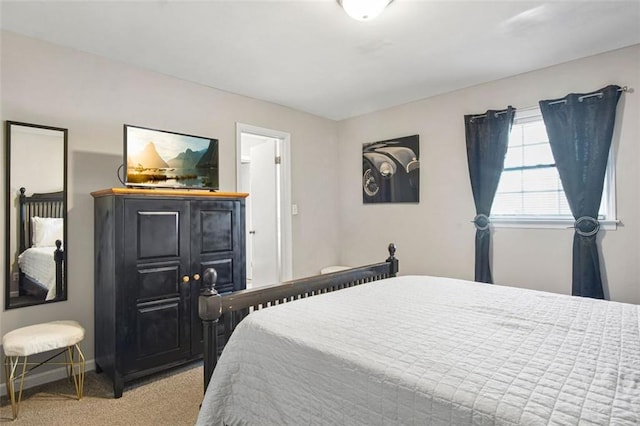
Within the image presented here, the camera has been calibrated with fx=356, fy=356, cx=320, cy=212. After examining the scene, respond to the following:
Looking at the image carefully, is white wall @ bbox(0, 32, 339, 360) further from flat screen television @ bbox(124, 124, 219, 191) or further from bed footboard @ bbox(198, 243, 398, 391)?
bed footboard @ bbox(198, 243, 398, 391)

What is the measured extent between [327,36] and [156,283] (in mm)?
2158

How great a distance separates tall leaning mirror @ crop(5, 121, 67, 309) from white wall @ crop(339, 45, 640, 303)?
10.2 feet

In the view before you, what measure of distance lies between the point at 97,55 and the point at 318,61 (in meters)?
1.74

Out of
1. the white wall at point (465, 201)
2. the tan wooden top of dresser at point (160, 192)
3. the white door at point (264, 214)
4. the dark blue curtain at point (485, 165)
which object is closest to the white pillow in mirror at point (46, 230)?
the tan wooden top of dresser at point (160, 192)

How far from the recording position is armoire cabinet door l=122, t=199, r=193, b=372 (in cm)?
245

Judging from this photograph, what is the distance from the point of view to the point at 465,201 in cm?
361

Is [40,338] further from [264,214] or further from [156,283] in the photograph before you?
[264,214]

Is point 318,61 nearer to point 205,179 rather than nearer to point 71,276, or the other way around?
point 205,179

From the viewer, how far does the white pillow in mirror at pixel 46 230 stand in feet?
8.20

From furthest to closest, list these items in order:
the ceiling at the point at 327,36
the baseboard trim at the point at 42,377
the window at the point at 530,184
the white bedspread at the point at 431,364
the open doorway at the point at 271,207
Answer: the open doorway at the point at 271,207, the window at the point at 530,184, the baseboard trim at the point at 42,377, the ceiling at the point at 327,36, the white bedspread at the point at 431,364

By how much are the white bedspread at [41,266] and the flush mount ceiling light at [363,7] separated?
102 inches

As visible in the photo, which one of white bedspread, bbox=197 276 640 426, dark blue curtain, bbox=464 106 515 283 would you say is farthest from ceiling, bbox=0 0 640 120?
white bedspread, bbox=197 276 640 426

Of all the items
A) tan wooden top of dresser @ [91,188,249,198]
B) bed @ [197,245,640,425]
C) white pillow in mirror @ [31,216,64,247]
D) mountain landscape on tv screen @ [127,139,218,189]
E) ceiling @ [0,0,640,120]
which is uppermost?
ceiling @ [0,0,640,120]

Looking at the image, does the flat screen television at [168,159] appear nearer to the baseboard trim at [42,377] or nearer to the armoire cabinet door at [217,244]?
the armoire cabinet door at [217,244]
